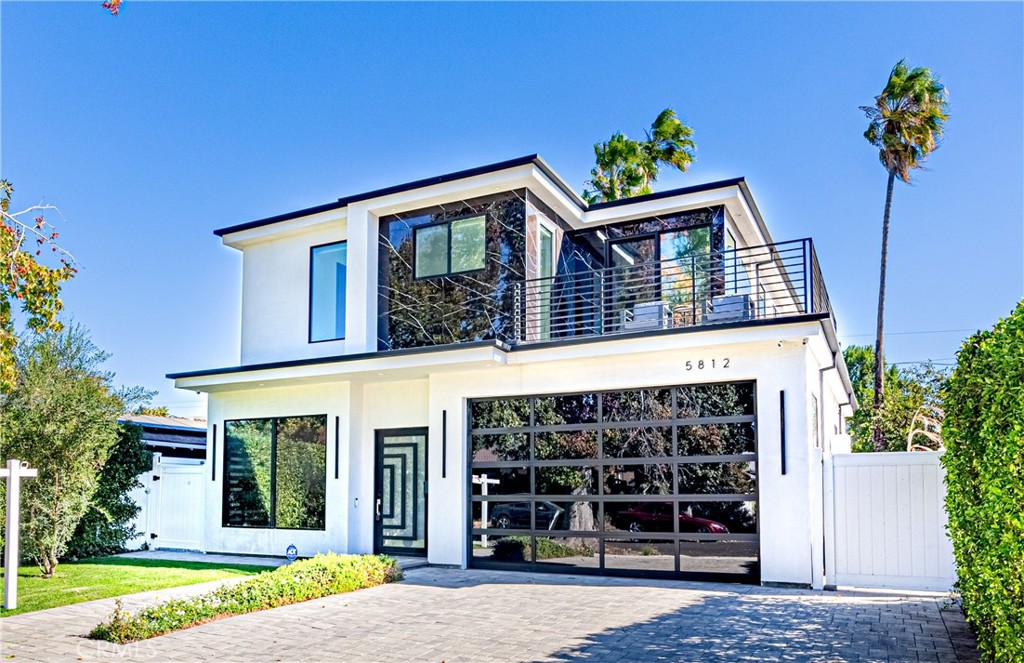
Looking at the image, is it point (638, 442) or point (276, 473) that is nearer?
point (638, 442)

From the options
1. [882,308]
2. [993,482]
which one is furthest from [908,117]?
[993,482]

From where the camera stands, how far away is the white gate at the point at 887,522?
444 inches

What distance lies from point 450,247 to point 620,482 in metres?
5.48

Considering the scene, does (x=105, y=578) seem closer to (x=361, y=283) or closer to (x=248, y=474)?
(x=248, y=474)

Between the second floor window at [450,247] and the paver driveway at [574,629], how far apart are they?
612 centimetres

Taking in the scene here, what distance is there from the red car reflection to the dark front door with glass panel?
4.14 meters

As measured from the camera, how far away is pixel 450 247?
15.8 m

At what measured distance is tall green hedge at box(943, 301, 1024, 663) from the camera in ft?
17.0

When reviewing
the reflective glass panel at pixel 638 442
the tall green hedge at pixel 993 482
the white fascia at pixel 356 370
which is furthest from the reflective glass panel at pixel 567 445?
the tall green hedge at pixel 993 482

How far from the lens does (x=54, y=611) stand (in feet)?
33.9

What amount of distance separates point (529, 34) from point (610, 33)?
4.84 ft

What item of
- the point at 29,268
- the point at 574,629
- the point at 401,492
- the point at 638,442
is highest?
the point at 29,268

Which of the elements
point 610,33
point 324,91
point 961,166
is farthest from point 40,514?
point 961,166

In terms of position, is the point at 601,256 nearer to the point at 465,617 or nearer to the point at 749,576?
the point at 749,576
